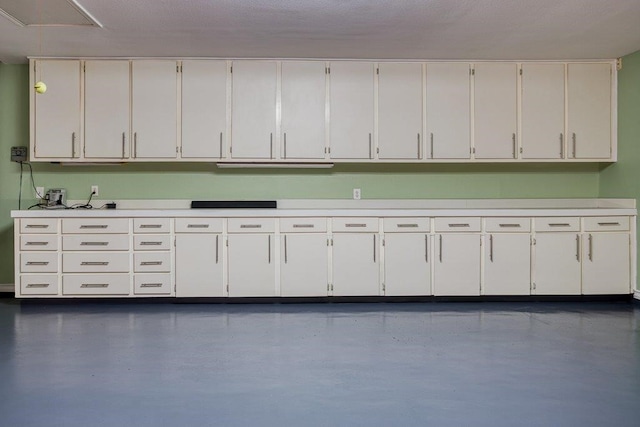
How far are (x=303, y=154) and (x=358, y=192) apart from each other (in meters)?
0.77

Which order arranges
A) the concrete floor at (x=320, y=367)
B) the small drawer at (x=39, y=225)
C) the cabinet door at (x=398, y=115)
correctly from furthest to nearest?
the cabinet door at (x=398, y=115) → the small drawer at (x=39, y=225) → the concrete floor at (x=320, y=367)

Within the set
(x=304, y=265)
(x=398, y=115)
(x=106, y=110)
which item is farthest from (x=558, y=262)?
(x=106, y=110)

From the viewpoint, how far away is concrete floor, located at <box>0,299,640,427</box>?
2475 millimetres

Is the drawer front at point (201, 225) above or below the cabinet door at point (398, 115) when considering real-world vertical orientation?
below

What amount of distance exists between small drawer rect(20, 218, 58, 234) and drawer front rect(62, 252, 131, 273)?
0.27m

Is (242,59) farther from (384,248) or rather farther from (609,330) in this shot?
(609,330)

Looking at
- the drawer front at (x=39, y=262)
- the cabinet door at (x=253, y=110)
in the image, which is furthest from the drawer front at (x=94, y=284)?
the cabinet door at (x=253, y=110)

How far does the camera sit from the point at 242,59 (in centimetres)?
532

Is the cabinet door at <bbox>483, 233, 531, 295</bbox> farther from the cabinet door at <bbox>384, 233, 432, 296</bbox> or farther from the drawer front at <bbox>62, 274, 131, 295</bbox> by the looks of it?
the drawer front at <bbox>62, 274, 131, 295</bbox>

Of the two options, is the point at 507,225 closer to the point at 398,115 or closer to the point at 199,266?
the point at 398,115

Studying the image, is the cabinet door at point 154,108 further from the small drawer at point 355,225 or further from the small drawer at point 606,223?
the small drawer at point 606,223

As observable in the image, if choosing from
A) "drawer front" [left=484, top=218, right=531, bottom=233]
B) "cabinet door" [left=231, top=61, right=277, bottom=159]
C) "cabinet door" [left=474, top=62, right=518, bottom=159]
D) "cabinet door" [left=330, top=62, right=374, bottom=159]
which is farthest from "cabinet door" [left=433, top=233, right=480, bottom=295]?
"cabinet door" [left=231, top=61, right=277, bottom=159]

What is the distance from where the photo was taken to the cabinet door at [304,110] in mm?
5336

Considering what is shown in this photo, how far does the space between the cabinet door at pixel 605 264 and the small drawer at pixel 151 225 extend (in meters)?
3.93
